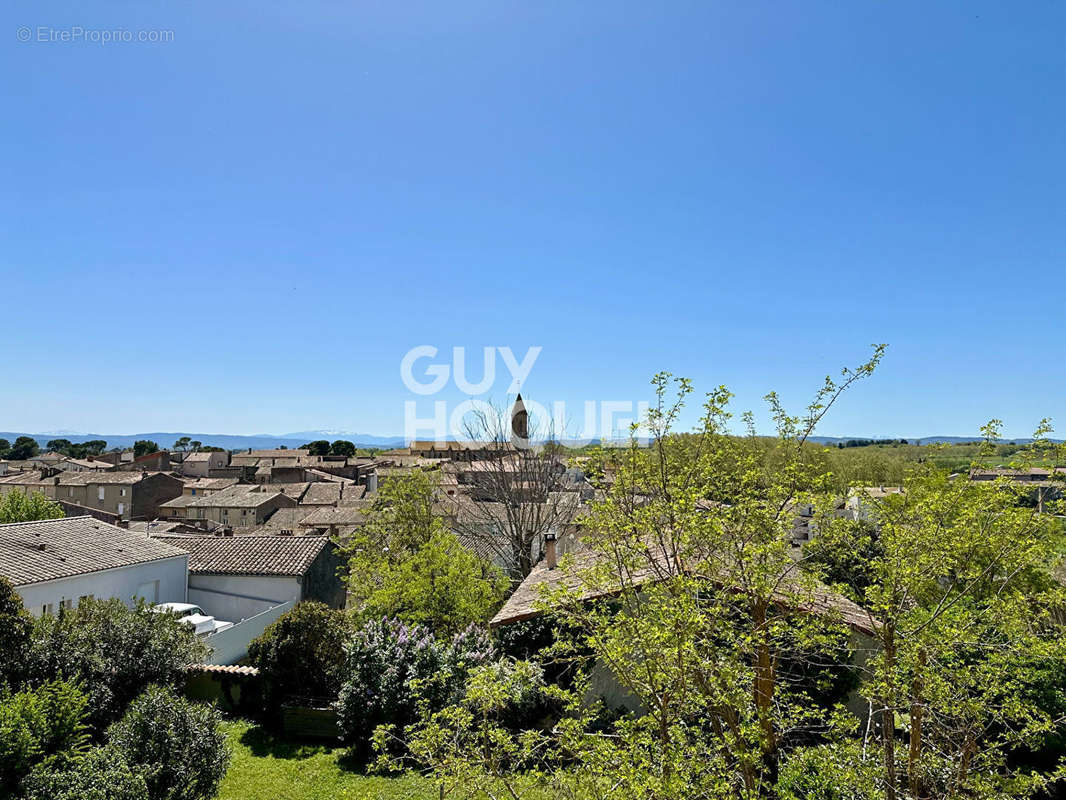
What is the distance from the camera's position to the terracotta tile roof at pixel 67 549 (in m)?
19.0

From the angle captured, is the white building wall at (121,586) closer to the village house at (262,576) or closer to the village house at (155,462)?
the village house at (262,576)

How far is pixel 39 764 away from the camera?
325 inches

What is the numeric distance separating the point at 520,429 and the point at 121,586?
15.9 metres

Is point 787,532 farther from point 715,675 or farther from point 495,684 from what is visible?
point 495,684

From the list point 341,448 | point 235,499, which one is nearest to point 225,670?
point 235,499

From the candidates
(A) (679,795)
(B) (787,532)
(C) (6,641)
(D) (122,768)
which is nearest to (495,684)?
(A) (679,795)

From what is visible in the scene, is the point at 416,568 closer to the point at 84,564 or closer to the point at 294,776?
the point at 294,776

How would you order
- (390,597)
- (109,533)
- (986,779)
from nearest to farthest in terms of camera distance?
(986,779)
(390,597)
(109,533)

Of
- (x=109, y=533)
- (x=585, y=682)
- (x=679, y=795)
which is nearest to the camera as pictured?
(x=679, y=795)

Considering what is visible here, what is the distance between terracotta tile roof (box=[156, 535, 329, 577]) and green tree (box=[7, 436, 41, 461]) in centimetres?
12906

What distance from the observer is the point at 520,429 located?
26797 mm

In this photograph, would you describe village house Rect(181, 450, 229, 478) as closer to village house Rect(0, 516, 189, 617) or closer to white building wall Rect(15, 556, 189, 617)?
village house Rect(0, 516, 189, 617)

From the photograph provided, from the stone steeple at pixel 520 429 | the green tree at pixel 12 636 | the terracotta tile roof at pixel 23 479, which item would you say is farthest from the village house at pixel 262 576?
the terracotta tile roof at pixel 23 479

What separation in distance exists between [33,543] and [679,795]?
24.4 meters
